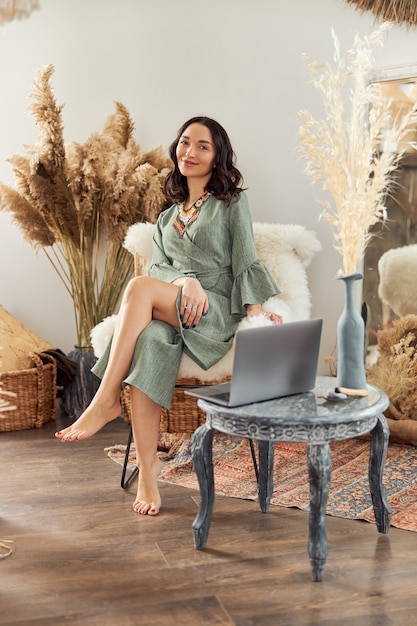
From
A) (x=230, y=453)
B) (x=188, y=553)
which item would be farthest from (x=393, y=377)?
(x=188, y=553)

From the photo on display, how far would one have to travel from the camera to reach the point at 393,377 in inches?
128

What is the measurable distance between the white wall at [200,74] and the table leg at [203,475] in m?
1.91

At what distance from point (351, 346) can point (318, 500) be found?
0.47 m

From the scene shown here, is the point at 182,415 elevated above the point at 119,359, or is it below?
below

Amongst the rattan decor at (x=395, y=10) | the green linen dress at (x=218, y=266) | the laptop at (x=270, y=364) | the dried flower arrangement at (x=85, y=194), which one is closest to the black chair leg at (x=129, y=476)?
the green linen dress at (x=218, y=266)

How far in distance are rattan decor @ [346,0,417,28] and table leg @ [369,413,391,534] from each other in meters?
2.24

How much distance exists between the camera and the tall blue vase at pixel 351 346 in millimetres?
2078

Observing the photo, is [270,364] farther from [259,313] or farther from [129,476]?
[129,476]

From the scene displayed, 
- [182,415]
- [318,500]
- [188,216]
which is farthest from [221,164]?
[318,500]

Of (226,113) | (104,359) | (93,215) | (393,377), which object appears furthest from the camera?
(226,113)

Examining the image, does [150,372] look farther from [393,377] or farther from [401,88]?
[401,88]

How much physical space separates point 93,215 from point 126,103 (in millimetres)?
701

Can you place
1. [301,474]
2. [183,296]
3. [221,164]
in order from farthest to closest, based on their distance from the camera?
[221,164] → [301,474] → [183,296]

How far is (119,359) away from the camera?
7.86 ft
